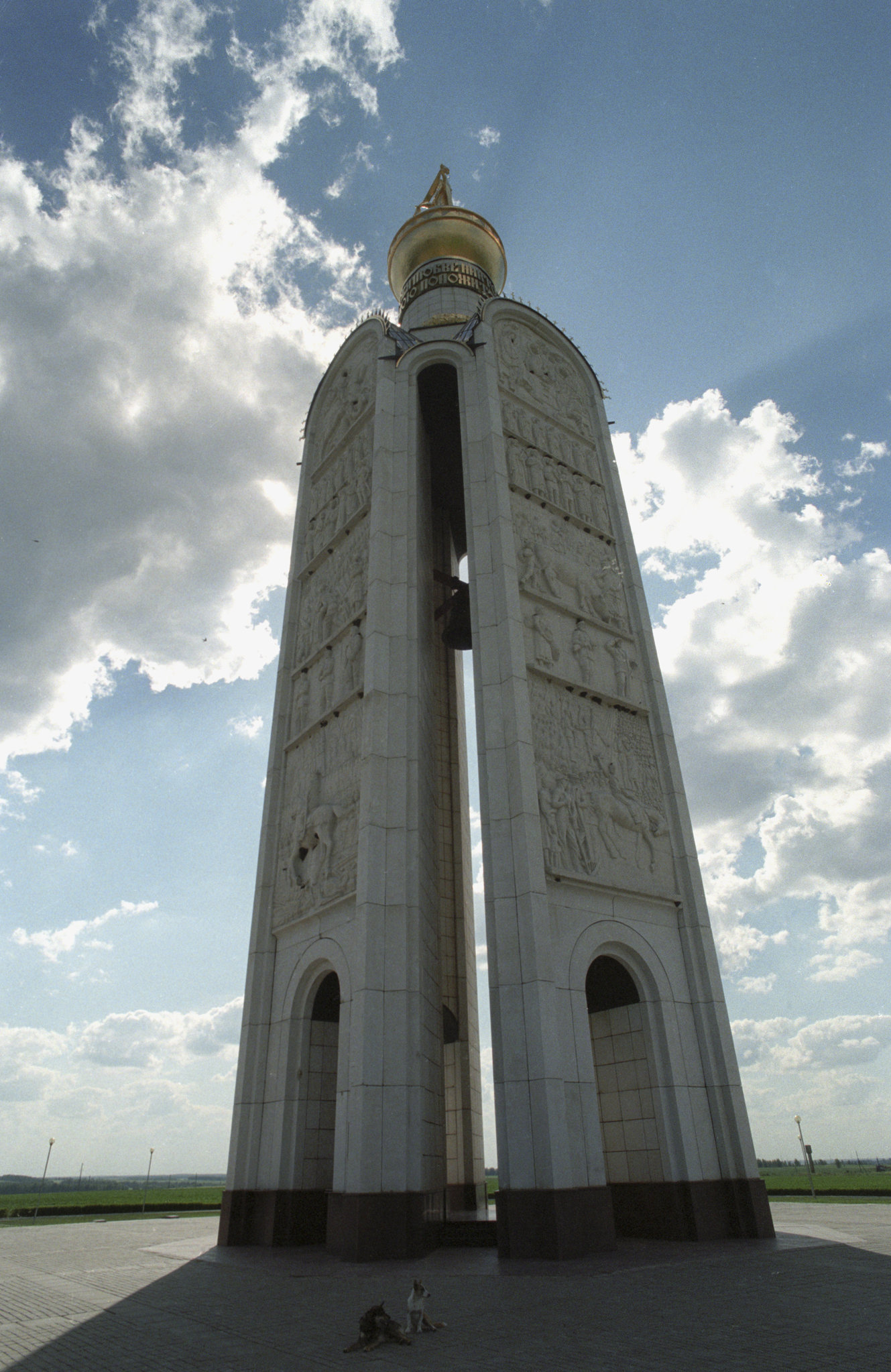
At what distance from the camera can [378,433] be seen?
1827cm

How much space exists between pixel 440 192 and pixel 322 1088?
29.2 meters

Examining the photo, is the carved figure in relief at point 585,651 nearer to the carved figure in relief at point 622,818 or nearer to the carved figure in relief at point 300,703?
the carved figure in relief at point 622,818

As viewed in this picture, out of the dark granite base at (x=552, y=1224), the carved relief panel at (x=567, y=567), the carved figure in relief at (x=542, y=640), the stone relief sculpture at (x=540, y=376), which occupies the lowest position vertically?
the dark granite base at (x=552, y=1224)

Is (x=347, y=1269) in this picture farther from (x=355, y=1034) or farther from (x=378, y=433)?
(x=378, y=433)

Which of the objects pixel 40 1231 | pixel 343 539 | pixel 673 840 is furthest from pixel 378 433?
pixel 40 1231

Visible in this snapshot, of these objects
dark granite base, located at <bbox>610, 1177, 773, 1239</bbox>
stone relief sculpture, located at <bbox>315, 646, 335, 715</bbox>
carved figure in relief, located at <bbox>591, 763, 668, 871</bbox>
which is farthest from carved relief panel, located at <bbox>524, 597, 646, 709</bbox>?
dark granite base, located at <bbox>610, 1177, 773, 1239</bbox>

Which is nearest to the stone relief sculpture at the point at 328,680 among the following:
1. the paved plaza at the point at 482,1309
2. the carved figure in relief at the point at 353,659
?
the carved figure in relief at the point at 353,659

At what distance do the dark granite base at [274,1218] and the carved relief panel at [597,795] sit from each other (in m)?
7.04

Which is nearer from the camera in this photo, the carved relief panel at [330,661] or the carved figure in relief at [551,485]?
the carved relief panel at [330,661]

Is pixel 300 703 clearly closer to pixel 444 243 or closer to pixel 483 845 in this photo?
pixel 483 845

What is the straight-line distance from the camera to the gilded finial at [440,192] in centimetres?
2889

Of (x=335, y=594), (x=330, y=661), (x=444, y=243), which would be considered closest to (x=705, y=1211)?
(x=330, y=661)

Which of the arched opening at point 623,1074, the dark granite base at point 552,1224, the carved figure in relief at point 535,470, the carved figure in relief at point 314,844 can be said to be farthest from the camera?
the carved figure in relief at point 535,470

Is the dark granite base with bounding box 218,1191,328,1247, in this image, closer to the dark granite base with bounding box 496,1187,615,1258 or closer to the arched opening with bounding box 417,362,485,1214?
the arched opening with bounding box 417,362,485,1214
